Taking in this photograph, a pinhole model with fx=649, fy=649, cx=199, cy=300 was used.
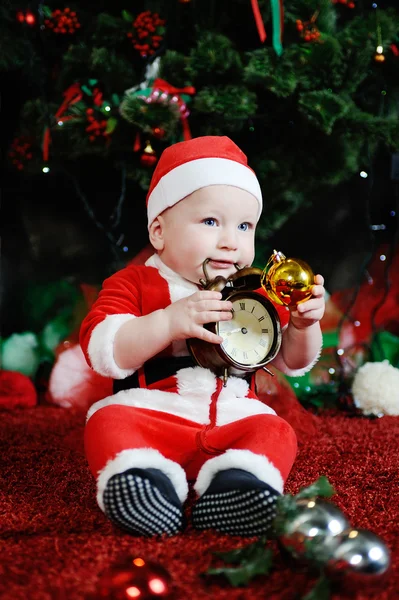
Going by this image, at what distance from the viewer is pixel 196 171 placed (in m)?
1.15

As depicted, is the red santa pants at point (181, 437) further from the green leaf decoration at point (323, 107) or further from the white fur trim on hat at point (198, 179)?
the green leaf decoration at point (323, 107)

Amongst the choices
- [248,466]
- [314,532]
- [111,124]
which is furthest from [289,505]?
[111,124]

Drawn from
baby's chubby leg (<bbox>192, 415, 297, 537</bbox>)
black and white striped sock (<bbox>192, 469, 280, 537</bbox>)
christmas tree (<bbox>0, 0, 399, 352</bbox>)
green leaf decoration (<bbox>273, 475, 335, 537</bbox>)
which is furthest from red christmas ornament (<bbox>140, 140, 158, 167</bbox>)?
green leaf decoration (<bbox>273, 475, 335, 537</bbox>)

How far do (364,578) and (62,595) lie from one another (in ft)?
1.06

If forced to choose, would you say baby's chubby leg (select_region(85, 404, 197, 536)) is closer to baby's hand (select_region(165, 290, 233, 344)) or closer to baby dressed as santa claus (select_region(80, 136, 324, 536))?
baby dressed as santa claus (select_region(80, 136, 324, 536))

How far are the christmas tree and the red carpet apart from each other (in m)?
0.69

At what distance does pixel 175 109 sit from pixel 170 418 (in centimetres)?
87

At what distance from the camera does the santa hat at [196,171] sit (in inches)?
45.0

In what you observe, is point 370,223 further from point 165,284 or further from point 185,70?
point 165,284

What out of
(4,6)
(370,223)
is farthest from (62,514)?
(4,6)

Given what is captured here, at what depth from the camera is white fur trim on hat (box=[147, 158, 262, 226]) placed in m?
1.14

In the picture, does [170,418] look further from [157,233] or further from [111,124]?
[111,124]

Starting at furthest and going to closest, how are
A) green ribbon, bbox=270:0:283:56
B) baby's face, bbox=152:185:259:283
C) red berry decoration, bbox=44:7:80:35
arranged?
red berry decoration, bbox=44:7:80:35
green ribbon, bbox=270:0:283:56
baby's face, bbox=152:185:259:283

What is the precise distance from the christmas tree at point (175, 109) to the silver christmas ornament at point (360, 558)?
111 cm
